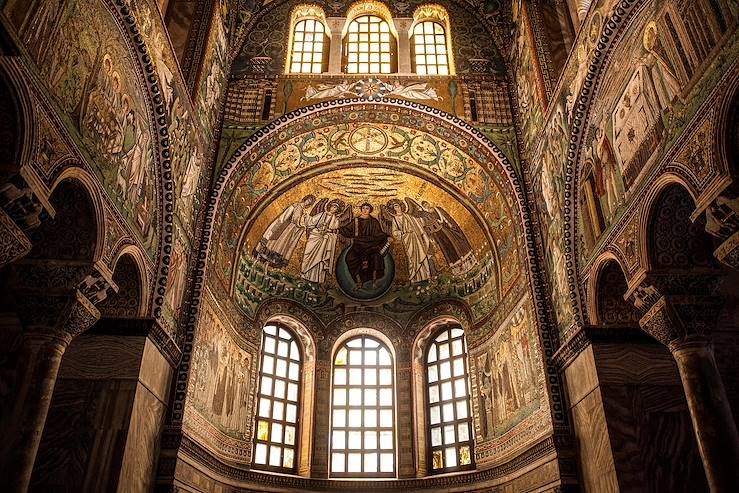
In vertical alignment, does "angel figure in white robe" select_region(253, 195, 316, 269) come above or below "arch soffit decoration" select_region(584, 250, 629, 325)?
above

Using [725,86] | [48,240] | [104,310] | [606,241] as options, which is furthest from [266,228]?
[725,86]

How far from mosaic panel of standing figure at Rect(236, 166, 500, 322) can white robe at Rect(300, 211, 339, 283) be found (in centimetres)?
2

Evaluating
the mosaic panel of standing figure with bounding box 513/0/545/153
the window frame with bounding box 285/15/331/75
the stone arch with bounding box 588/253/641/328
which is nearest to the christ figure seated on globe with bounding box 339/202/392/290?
the window frame with bounding box 285/15/331/75

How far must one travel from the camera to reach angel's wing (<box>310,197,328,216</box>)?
1497 centimetres

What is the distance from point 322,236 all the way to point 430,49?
207 inches

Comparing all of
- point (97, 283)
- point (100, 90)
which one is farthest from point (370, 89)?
point (97, 283)

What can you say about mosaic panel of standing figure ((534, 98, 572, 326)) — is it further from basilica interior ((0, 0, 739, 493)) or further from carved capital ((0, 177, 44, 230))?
carved capital ((0, 177, 44, 230))

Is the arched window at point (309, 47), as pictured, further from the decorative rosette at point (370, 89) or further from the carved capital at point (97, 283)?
the carved capital at point (97, 283)

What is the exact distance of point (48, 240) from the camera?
7.46m

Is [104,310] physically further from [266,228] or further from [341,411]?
[341,411]

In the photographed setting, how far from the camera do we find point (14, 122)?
5598 millimetres

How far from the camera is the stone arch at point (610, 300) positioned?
9016 mm

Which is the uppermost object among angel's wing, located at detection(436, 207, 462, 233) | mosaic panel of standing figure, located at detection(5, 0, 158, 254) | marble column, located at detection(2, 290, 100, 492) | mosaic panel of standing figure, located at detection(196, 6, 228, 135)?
mosaic panel of standing figure, located at detection(196, 6, 228, 135)

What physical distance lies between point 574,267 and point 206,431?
690cm
